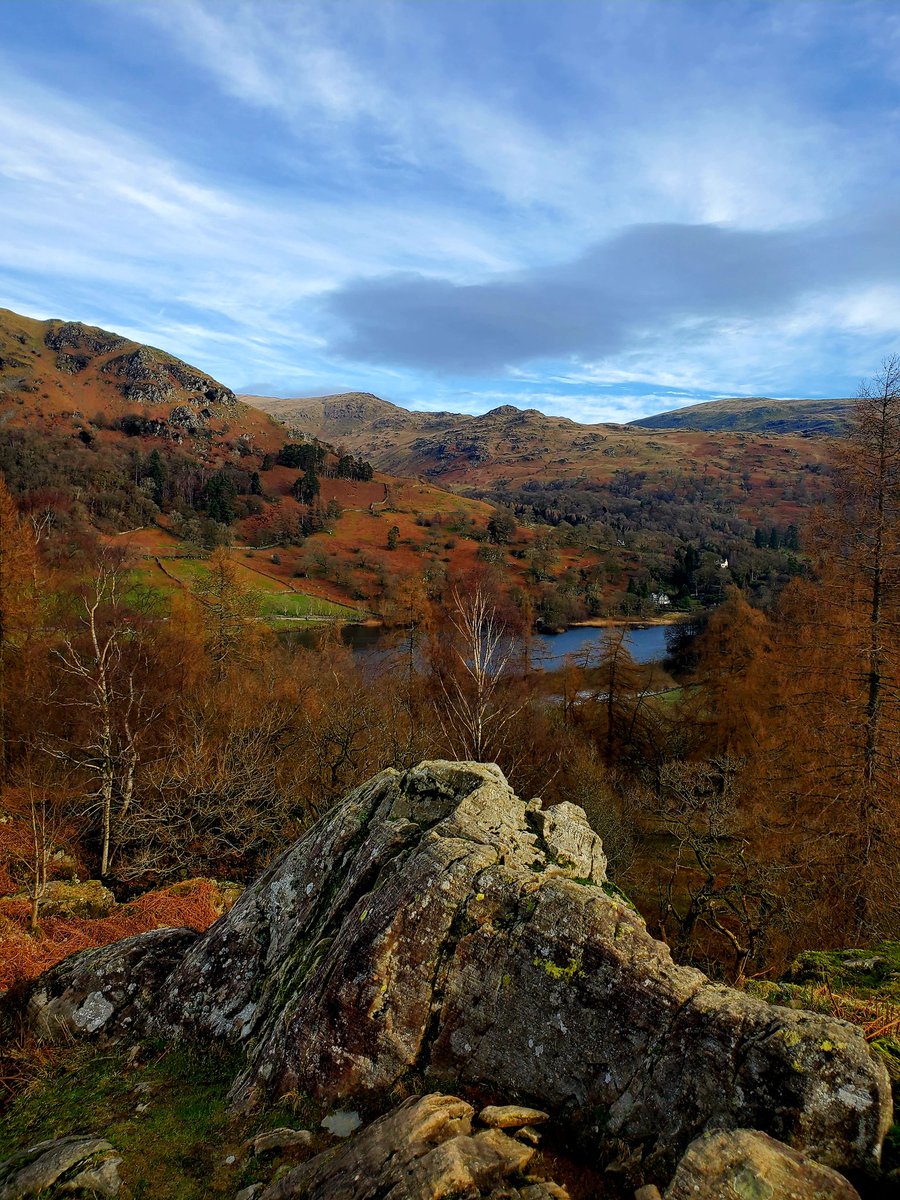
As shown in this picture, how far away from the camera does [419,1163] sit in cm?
392

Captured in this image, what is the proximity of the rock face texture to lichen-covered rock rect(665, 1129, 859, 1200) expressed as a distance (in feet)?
1.15

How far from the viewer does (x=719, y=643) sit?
39.1 metres

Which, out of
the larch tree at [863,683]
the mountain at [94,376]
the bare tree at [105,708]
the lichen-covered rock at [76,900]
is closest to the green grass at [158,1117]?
the lichen-covered rock at [76,900]

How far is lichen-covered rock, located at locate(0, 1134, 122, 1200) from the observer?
467cm

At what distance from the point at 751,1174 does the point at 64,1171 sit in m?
5.29

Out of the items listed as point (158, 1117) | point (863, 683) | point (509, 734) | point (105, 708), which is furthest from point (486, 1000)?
point (509, 734)

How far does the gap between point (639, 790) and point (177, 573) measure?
6479 centimetres

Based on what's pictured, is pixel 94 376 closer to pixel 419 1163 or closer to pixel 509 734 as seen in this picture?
pixel 509 734

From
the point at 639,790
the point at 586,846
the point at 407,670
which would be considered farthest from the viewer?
the point at 407,670

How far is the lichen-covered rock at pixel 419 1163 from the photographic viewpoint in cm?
377

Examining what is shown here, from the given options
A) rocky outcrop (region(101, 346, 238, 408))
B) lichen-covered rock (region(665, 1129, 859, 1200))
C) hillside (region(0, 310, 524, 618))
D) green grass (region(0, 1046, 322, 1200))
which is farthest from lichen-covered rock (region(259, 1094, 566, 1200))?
rocky outcrop (region(101, 346, 238, 408))

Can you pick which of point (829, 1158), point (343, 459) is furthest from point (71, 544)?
point (343, 459)

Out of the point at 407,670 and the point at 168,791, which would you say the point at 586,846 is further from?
the point at 407,670

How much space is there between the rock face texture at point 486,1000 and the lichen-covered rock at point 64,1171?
3.62ft
